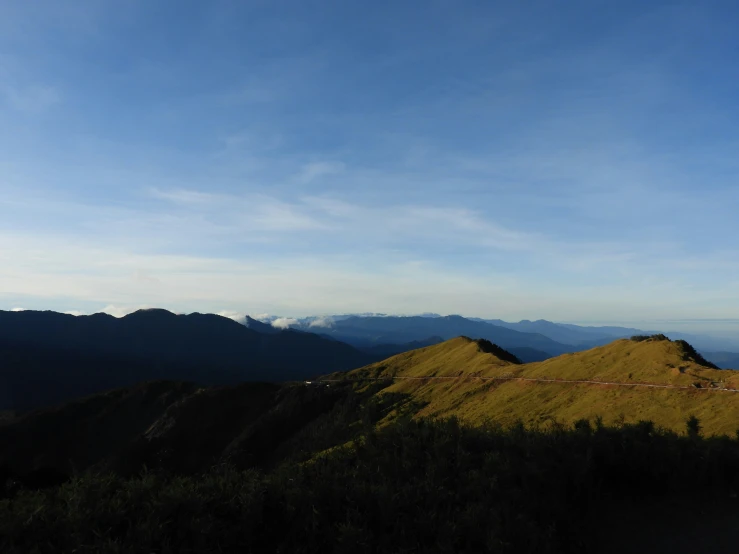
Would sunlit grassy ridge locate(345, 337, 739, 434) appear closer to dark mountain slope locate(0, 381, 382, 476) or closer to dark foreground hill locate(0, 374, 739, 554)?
dark foreground hill locate(0, 374, 739, 554)

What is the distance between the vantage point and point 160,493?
9555mm

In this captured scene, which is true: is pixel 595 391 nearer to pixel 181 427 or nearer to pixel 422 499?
pixel 422 499

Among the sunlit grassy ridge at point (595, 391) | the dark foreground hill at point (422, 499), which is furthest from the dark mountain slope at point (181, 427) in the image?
the dark foreground hill at point (422, 499)

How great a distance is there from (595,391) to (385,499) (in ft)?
143

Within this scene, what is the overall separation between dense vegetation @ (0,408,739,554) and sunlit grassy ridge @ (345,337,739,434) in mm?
12183

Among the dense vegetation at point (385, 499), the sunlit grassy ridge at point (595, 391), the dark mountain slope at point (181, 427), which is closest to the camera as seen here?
the dense vegetation at point (385, 499)

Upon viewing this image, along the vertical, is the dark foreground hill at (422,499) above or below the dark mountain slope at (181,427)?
above

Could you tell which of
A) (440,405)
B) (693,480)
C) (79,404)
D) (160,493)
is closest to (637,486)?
(693,480)

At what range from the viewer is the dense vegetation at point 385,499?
8.88m

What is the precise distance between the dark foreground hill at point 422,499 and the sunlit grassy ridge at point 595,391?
39.7 feet

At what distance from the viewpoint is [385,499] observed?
10.2 meters

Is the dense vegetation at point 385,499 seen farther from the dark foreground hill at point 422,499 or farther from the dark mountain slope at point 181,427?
the dark mountain slope at point 181,427

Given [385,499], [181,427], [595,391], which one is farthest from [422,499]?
[181,427]

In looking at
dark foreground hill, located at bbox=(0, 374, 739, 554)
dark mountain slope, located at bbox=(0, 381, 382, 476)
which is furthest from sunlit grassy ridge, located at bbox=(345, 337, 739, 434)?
dark mountain slope, located at bbox=(0, 381, 382, 476)
